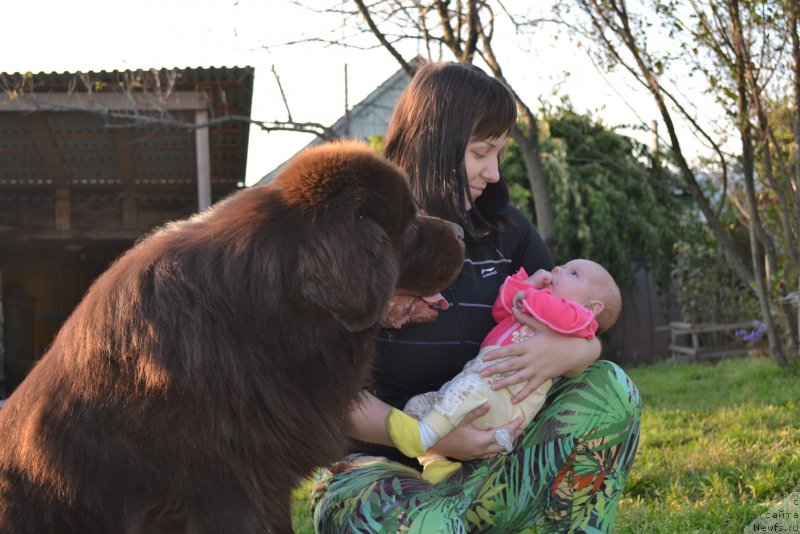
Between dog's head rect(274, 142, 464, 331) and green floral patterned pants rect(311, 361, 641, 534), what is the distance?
59cm

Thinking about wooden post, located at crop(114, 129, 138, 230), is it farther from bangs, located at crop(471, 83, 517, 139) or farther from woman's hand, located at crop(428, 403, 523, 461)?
woman's hand, located at crop(428, 403, 523, 461)

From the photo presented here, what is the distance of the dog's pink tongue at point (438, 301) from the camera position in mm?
2748

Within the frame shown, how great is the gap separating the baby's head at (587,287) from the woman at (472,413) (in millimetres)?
224

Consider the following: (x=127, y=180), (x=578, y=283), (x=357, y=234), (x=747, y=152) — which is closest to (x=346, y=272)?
(x=357, y=234)

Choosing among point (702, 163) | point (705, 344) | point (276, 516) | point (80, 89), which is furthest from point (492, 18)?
point (705, 344)

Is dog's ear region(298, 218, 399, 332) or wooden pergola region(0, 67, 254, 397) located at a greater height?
wooden pergola region(0, 67, 254, 397)

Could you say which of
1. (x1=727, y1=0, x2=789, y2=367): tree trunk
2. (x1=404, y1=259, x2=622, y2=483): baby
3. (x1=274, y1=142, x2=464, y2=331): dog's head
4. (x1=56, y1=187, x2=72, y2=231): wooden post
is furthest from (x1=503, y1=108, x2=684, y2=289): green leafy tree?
(x1=274, y1=142, x2=464, y2=331): dog's head

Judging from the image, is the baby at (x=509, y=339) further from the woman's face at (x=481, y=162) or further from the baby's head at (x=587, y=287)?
the woman's face at (x=481, y=162)

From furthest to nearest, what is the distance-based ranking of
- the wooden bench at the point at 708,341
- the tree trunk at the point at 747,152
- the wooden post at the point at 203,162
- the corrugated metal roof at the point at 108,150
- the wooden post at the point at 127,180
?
the wooden bench at the point at 708,341
the wooden post at the point at 127,180
the wooden post at the point at 203,162
the corrugated metal roof at the point at 108,150
the tree trunk at the point at 747,152

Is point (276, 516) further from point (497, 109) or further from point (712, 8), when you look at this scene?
point (712, 8)

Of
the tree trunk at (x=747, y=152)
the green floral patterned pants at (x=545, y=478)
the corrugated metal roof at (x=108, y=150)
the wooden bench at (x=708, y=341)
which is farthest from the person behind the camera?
the wooden bench at (x=708, y=341)

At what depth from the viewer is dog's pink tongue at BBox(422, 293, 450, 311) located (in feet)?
9.02

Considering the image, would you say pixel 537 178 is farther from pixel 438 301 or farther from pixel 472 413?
pixel 472 413

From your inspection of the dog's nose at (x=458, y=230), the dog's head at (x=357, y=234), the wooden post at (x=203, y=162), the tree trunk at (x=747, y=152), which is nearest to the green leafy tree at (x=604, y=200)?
the wooden post at (x=203, y=162)
